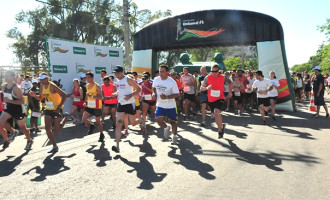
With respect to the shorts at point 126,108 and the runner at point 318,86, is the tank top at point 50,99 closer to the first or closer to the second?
the shorts at point 126,108

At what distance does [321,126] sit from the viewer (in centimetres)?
927

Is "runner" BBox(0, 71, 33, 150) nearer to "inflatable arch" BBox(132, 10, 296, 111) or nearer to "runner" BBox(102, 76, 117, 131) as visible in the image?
"runner" BBox(102, 76, 117, 131)

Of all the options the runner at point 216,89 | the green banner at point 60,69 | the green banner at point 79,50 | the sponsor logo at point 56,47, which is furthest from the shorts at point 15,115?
the green banner at point 79,50

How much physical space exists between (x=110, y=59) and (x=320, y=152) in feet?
35.1

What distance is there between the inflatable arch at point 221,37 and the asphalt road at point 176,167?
197 inches

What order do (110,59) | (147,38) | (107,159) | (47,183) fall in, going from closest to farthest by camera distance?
(47,183) → (107,159) → (110,59) → (147,38)

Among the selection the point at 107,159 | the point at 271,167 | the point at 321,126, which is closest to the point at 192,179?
the point at 271,167

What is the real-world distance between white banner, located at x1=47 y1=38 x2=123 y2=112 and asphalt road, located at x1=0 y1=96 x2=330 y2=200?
405 cm

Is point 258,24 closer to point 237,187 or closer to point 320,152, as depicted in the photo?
point 320,152

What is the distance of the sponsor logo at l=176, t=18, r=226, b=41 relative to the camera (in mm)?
14141

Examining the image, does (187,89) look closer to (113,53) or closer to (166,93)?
(166,93)

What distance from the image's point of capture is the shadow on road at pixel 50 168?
4.85 metres

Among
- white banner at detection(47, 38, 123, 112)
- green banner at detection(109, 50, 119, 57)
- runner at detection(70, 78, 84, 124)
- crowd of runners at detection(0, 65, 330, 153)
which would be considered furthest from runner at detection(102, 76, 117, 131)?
green banner at detection(109, 50, 119, 57)

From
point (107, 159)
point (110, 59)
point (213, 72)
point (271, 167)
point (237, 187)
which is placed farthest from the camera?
point (110, 59)
